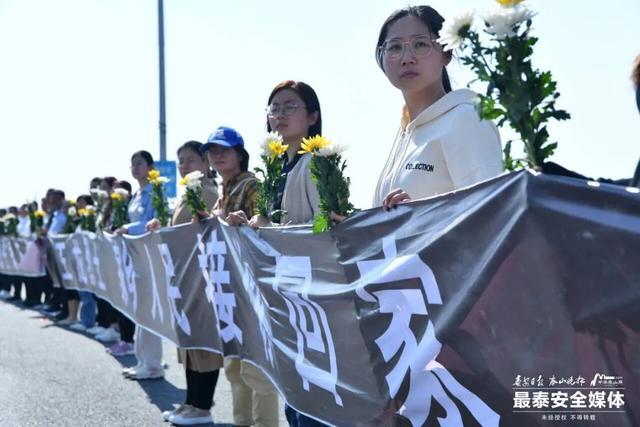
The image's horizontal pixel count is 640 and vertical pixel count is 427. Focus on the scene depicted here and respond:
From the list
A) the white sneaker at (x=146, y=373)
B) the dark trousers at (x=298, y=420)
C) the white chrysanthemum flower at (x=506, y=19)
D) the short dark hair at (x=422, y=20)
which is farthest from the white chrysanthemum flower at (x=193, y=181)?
the white chrysanthemum flower at (x=506, y=19)

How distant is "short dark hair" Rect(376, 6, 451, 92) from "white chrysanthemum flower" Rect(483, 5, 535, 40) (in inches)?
40.5

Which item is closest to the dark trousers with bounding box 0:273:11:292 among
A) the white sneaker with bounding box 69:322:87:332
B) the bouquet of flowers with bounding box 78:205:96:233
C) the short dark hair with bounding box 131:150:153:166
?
the white sneaker with bounding box 69:322:87:332

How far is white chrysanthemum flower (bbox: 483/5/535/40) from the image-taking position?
7.96 feet

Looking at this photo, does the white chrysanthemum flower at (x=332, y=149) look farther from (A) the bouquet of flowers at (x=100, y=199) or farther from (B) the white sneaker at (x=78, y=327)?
(B) the white sneaker at (x=78, y=327)

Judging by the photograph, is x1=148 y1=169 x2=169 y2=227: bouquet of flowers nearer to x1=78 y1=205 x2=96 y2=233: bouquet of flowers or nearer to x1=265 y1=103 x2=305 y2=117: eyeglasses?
x1=265 y1=103 x2=305 y2=117: eyeglasses

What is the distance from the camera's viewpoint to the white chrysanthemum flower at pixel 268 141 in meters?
4.75

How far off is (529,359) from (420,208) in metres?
0.82

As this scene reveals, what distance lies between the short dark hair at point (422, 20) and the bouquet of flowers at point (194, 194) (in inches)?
110

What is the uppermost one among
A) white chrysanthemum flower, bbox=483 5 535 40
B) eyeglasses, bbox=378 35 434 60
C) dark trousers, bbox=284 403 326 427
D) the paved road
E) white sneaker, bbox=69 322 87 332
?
eyeglasses, bbox=378 35 434 60

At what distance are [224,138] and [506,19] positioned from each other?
11.6 ft

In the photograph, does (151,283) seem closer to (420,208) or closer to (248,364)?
(248,364)

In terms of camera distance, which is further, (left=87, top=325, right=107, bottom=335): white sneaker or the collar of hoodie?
(left=87, top=325, right=107, bottom=335): white sneaker

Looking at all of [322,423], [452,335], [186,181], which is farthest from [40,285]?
[452,335]

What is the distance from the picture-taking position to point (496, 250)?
8.35ft
